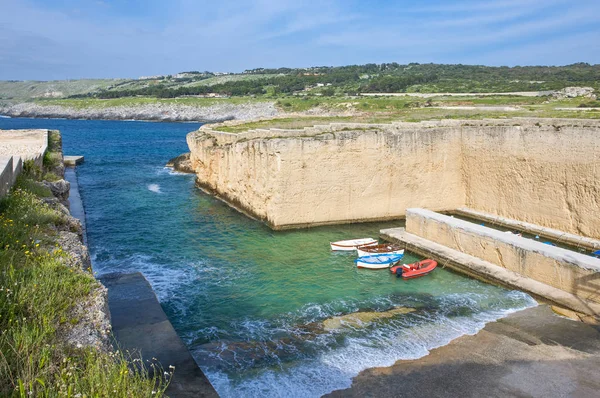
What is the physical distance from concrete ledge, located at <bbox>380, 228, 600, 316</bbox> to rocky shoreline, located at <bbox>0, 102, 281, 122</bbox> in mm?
70190

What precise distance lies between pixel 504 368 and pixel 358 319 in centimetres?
347

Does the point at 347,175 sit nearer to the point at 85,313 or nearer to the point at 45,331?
the point at 85,313

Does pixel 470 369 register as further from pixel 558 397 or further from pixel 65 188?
pixel 65 188

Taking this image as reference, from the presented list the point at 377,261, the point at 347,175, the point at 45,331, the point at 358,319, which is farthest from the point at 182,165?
the point at 45,331

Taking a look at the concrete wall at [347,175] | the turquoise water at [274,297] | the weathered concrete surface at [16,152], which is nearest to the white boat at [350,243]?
the turquoise water at [274,297]

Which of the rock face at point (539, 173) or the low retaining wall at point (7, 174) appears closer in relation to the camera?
the low retaining wall at point (7, 174)

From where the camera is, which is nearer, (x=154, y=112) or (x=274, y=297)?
(x=274, y=297)

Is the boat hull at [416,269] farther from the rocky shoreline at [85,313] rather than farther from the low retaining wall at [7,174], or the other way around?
the low retaining wall at [7,174]

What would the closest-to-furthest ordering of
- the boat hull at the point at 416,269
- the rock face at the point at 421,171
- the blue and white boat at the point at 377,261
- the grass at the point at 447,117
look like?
the boat hull at the point at 416,269 < the blue and white boat at the point at 377,261 < the rock face at the point at 421,171 < the grass at the point at 447,117

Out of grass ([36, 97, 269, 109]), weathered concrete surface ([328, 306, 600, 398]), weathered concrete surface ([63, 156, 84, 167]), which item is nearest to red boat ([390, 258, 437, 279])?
weathered concrete surface ([328, 306, 600, 398])

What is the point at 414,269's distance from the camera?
47.0ft

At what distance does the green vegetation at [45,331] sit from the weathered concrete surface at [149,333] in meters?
2.17

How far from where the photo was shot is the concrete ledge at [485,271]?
11723 millimetres

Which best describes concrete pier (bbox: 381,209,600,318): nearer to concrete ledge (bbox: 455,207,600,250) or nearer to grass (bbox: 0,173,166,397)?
concrete ledge (bbox: 455,207,600,250)
